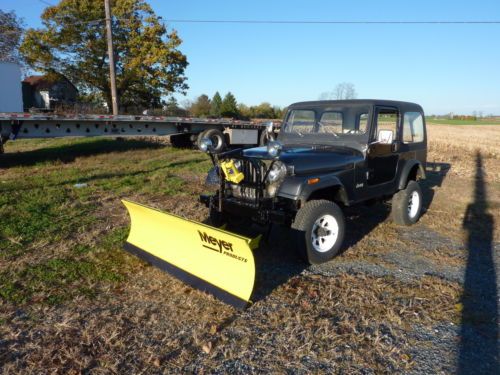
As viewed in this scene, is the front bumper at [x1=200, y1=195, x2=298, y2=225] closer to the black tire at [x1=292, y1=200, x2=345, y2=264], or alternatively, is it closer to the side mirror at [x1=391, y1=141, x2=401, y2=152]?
the black tire at [x1=292, y1=200, x2=345, y2=264]

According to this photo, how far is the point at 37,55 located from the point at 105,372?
3265 cm

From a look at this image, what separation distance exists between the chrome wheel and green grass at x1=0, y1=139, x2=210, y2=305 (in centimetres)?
205

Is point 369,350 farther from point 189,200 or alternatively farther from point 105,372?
point 189,200

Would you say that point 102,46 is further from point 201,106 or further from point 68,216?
point 68,216

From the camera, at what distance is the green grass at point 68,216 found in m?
3.80

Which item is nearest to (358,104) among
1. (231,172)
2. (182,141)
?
(231,172)

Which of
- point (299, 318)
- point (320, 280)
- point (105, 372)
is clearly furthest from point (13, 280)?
point (320, 280)

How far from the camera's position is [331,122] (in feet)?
17.3

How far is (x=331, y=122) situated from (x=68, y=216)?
4.25 meters

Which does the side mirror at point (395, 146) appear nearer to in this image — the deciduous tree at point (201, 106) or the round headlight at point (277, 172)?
the round headlight at point (277, 172)

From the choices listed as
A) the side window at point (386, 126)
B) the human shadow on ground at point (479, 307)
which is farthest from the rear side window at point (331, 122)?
the human shadow on ground at point (479, 307)

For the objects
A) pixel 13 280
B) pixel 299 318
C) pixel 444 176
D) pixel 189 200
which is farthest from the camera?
pixel 444 176

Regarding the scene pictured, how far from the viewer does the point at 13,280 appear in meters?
3.76

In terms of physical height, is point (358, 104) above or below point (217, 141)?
above
